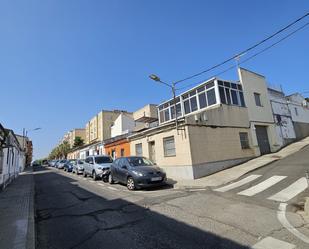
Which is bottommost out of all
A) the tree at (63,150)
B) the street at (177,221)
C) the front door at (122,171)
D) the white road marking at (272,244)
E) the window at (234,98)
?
the white road marking at (272,244)

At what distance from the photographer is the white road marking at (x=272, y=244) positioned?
3.69 metres

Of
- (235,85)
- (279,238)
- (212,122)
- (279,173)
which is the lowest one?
(279,238)

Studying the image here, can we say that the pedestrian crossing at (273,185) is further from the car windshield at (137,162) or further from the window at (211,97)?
the window at (211,97)

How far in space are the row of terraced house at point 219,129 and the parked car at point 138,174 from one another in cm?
261

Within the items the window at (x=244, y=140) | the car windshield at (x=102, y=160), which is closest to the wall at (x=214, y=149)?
the window at (x=244, y=140)

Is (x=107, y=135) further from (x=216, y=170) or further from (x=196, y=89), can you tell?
(x=216, y=170)

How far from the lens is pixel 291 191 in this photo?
7.50 m

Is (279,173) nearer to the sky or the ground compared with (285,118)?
nearer to the ground

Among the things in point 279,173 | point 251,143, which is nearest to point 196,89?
point 251,143

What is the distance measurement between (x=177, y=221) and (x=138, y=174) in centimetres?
502

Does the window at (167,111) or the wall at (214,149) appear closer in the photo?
the wall at (214,149)

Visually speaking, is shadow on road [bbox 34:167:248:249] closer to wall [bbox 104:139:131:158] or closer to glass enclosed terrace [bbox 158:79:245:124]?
glass enclosed terrace [bbox 158:79:245:124]

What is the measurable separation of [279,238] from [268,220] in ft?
3.63

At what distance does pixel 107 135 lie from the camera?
168 ft
